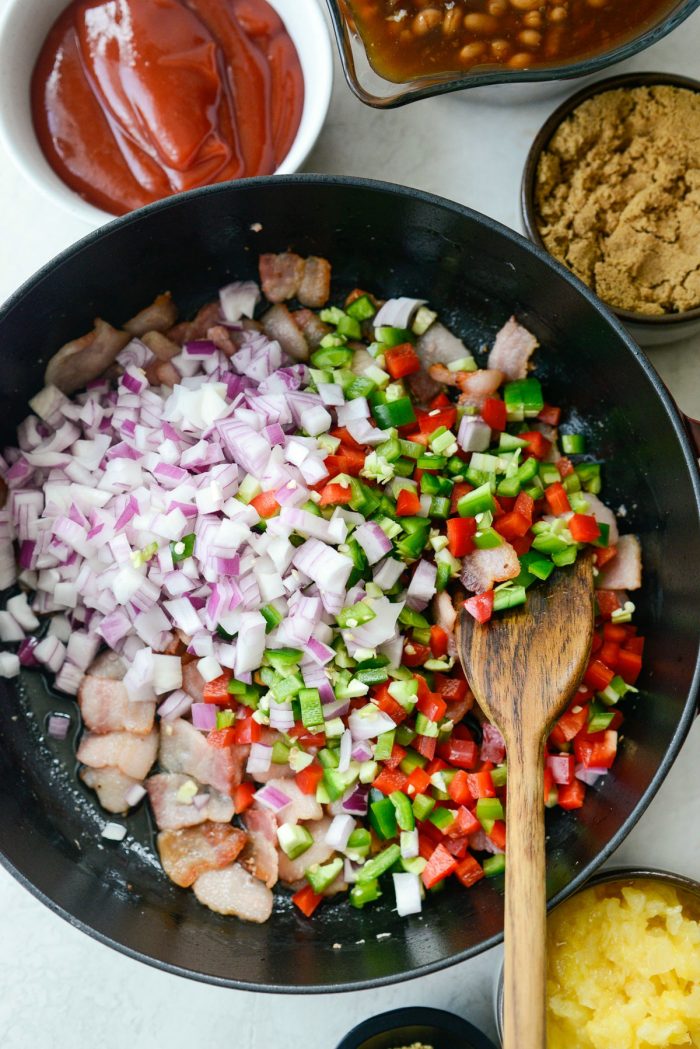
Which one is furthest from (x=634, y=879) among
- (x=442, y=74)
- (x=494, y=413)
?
(x=442, y=74)

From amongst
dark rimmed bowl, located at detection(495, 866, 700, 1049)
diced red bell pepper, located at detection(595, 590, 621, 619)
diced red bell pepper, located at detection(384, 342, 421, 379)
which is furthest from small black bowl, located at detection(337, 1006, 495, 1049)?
diced red bell pepper, located at detection(384, 342, 421, 379)

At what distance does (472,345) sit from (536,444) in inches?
10.0

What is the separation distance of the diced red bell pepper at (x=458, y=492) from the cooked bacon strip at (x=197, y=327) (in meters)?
0.56

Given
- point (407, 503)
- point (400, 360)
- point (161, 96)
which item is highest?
point (161, 96)

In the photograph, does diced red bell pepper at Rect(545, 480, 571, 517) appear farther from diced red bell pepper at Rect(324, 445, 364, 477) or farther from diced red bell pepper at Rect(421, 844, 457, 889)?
diced red bell pepper at Rect(421, 844, 457, 889)

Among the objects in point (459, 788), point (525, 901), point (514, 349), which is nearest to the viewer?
point (525, 901)

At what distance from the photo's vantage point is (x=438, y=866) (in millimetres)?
1613

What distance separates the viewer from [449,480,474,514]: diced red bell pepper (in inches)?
64.9

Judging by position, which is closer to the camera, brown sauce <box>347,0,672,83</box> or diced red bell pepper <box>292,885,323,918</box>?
brown sauce <box>347,0,672,83</box>

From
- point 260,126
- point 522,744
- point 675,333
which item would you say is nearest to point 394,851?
point 522,744

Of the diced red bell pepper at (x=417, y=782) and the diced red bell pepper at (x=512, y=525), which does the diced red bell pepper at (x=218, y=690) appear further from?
the diced red bell pepper at (x=512, y=525)

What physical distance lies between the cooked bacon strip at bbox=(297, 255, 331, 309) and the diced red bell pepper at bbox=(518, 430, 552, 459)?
466 millimetres

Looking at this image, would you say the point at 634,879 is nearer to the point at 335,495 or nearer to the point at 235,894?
the point at 235,894

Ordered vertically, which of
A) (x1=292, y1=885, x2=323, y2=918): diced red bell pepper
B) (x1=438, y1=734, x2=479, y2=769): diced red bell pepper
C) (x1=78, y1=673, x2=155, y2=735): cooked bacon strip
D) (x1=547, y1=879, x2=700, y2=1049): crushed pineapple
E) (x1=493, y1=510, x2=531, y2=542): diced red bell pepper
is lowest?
(x1=547, y1=879, x2=700, y2=1049): crushed pineapple
